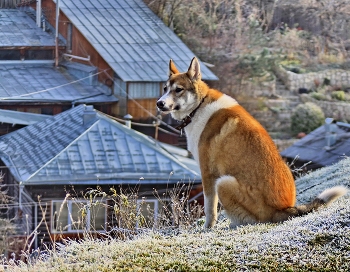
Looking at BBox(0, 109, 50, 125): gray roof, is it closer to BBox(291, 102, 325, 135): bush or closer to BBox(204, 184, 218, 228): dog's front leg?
BBox(291, 102, 325, 135): bush

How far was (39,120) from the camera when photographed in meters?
23.4

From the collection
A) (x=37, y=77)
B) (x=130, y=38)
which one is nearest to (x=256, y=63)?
(x=130, y=38)

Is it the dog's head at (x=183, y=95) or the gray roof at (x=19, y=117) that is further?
the gray roof at (x=19, y=117)

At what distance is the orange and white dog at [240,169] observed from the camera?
267 inches

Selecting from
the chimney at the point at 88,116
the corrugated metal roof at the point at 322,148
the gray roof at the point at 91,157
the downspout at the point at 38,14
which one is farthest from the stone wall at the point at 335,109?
the chimney at the point at 88,116

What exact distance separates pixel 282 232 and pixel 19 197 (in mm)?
14723

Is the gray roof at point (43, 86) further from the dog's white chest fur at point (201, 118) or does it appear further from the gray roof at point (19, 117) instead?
the dog's white chest fur at point (201, 118)

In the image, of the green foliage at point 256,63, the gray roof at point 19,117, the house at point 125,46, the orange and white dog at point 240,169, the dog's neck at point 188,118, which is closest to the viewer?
the orange and white dog at point 240,169

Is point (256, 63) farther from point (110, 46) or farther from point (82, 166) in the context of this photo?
point (82, 166)

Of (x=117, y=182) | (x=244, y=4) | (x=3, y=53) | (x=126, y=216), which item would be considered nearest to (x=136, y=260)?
(x=126, y=216)

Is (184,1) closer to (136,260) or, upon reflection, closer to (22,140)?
(22,140)

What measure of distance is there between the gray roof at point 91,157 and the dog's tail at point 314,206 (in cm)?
1110

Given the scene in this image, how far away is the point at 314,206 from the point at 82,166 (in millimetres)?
12250

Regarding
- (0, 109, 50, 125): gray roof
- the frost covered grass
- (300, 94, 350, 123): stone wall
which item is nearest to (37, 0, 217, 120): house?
(0, 109, 50, 125): gray roof
